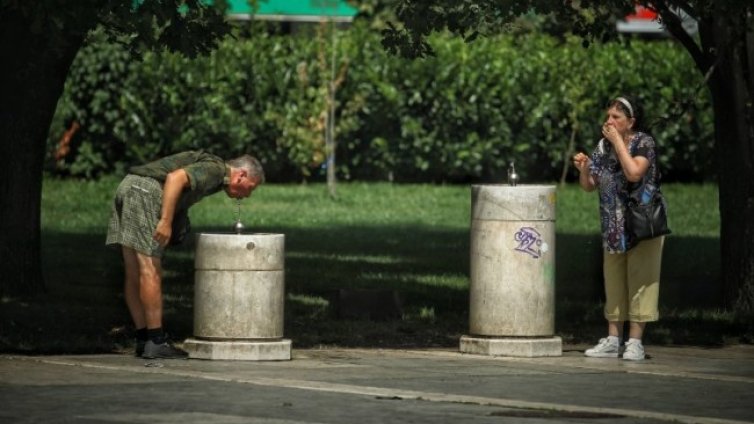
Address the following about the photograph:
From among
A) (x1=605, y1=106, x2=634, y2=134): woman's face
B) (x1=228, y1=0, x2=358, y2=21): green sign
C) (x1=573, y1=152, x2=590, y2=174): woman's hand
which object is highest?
(x1=228, y1=0, x2=358, y2=21): green sign

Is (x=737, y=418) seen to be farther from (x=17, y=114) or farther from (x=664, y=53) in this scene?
(x=664, y=53)

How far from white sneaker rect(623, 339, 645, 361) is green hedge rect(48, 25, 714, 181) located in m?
17.8

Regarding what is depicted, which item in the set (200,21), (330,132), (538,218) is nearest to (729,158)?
(538,218)

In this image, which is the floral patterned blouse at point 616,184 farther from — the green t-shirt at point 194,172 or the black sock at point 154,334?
the black sock at point 154,334

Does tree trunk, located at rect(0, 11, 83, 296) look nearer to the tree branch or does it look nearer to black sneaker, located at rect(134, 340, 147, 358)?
black sneaker, located at rect(134, 340, 147, 358)

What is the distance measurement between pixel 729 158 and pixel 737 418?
17.9 ft

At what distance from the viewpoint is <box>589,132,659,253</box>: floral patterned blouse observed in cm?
1219

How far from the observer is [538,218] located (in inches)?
486

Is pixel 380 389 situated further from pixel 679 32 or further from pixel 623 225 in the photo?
pixel 679 32

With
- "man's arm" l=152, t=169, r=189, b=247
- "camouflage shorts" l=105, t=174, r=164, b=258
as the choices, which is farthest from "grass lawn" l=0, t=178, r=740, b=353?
"man's arm" l=152, t=169, r=189, b=247

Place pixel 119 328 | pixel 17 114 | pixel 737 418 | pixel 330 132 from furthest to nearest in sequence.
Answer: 1. pixel 330 132
2. pixel 17 114
3. pixel 119 328
4. pixel 737 418

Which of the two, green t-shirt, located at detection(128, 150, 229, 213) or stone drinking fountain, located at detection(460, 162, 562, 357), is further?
stone drinking fountain, located at detection(460, 162, 562, 357)

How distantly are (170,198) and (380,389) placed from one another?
209 cm

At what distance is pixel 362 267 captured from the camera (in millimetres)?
18781
